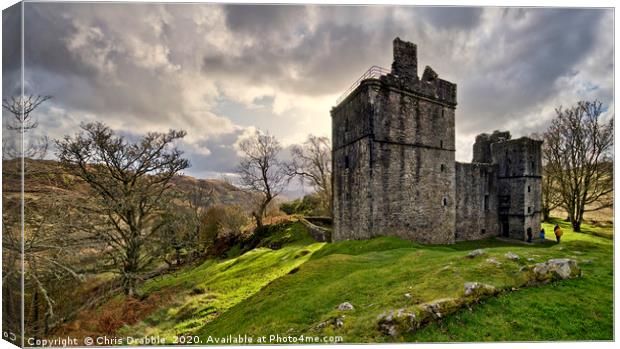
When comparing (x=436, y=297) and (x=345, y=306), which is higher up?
(x=436, y=297)

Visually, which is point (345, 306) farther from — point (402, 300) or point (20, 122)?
point (20, 122)

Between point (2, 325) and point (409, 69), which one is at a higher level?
point (409, 69)

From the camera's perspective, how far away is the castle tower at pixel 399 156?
43.3ft

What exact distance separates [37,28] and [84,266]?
285 inches

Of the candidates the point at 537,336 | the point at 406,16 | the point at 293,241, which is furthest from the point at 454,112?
the point at 293,241

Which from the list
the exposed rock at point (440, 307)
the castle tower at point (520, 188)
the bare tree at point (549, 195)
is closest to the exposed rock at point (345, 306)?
the exposed rock at point (440, 307)

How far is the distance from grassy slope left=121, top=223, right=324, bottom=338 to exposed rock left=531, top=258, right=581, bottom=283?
8685 millimetres

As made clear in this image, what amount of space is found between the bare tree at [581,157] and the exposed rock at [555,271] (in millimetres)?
3457

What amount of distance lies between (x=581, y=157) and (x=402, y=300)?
16234 mm

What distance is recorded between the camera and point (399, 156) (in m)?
13.7

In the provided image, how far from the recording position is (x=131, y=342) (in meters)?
7.01

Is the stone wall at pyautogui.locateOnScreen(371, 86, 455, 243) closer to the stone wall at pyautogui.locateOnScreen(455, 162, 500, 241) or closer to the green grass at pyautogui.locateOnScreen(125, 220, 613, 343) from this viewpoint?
the stone wall at pyautogui.locateOnScreen(455, 162, 500, 241)

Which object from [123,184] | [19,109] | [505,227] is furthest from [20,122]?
[505,227]

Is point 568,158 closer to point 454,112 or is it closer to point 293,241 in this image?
point 454,112
